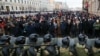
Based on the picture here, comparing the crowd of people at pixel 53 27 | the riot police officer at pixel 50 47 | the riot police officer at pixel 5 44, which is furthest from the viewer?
the crowd of people at pixel 53 27

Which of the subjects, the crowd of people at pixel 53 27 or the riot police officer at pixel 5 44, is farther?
the crowd of people at pixel 53 27

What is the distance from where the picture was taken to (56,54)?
22.6 ft

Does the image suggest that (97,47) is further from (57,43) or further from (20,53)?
(20,53)

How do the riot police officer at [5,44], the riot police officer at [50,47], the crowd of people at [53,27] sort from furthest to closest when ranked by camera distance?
the crowd of people at [53,27] < the riot police officer at [5,44] < the riot police officer at [50,47]

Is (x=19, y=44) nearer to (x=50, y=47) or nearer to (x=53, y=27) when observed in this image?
(x=50, y=47)

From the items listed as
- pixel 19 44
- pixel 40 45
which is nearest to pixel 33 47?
pixel 40 45

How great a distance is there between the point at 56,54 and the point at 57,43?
39 centimetres

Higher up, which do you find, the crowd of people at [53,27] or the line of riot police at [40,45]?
the line of riot police at [40,45]

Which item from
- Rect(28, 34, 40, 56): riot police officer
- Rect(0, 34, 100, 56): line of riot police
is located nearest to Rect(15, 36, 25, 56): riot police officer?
Rect(0, 34, 100, 56): line of riot police

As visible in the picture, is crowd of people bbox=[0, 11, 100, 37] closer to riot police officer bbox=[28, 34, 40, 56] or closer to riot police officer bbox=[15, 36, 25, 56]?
riot police officer bbox=[15, 36, 25, 56]

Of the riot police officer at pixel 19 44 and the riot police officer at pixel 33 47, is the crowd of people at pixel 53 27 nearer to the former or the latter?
the riot police officer at pixel 19 44

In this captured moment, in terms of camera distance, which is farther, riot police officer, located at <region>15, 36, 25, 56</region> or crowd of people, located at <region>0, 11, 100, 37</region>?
crowd of people, located at <region>0, 11, 100, 37</region>

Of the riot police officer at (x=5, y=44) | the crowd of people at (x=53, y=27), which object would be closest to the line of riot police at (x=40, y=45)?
the riot police officer at (x=5, y=44)

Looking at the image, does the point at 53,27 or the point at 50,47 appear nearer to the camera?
the point at 50,47
